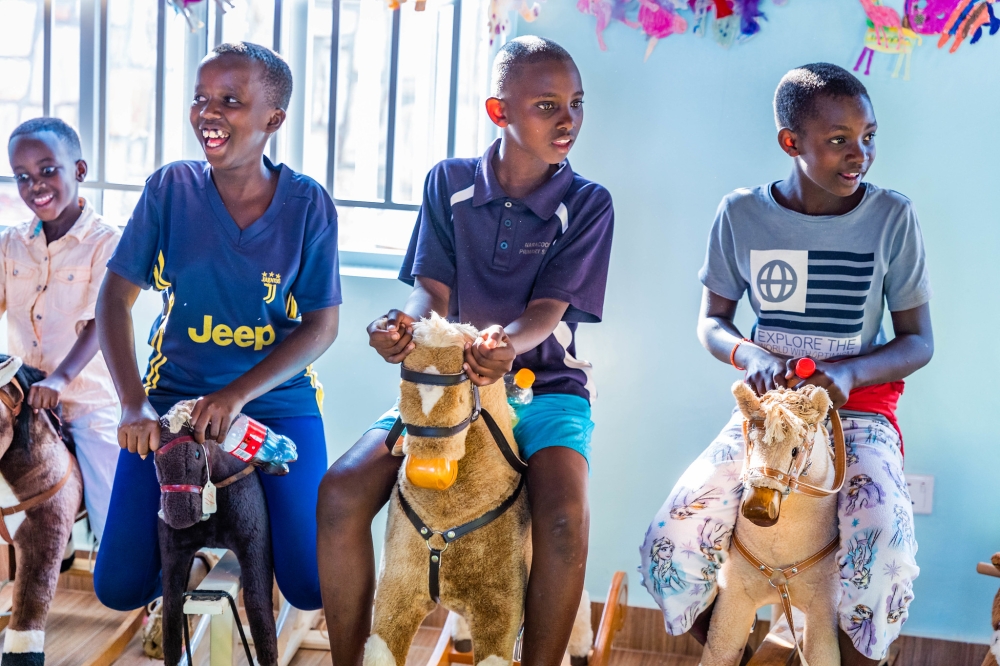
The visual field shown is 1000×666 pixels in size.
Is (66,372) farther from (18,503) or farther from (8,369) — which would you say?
(18,503)

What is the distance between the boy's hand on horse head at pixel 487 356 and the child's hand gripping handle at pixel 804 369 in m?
0.64

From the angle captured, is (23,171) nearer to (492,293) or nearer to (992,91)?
(492,293)

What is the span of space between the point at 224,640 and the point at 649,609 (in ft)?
4.18

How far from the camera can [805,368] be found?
190 cm

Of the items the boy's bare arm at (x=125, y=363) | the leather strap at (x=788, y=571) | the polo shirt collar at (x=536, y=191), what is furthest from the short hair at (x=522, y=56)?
the leather strap at (x=788, y=571)

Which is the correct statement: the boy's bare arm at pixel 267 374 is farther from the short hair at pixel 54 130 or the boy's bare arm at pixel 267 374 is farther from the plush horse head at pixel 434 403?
the short hair at pixel 54 130

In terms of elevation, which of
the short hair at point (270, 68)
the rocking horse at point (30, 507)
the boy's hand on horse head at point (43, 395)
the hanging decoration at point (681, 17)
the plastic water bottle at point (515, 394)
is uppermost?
the hanging decoration at point (681, 17)

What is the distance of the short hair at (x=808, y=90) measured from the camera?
2.07 meters

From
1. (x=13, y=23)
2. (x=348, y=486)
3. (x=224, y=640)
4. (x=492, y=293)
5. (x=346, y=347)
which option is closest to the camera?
(x=348, y=486)

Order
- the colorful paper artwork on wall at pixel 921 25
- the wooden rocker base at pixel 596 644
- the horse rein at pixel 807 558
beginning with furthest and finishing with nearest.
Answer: the colorful paper artwork on wall at pixel 921 25, the wooden rocker base at pixel 596 644, the horse rein at pixel 807 558

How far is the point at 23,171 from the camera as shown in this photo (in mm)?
2582

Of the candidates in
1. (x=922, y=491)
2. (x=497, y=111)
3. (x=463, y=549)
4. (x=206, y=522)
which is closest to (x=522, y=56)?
(x=497, y=111)

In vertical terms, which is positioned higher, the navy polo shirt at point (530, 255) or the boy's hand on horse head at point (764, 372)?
the navy polo shirt at point (530, 255)

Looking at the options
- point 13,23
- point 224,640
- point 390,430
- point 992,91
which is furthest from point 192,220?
point 992,91
